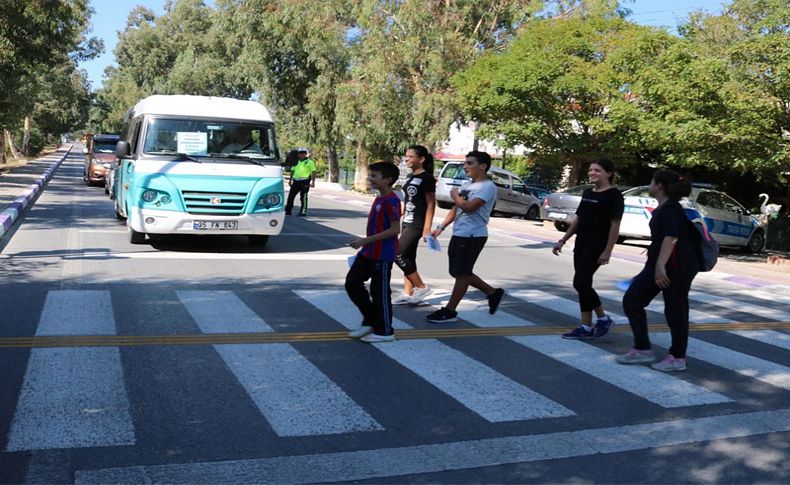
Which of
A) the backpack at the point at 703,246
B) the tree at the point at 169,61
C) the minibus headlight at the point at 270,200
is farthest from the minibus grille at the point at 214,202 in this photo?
the tree at the point at 169,61

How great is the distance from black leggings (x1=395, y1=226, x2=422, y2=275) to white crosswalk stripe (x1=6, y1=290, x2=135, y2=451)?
3.09 m

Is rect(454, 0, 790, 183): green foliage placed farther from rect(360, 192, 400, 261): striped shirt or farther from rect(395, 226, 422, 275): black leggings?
rect(360, 192, 400, 261): striped shirt

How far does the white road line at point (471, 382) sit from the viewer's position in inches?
206

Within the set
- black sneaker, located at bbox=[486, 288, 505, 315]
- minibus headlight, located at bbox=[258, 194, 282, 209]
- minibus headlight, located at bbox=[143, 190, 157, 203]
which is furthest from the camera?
minibus headlight, located at bbox=[258, 194, 282, 209]

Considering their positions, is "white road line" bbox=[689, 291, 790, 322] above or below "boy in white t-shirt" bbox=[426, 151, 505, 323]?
below

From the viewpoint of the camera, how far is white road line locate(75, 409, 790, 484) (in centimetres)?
395

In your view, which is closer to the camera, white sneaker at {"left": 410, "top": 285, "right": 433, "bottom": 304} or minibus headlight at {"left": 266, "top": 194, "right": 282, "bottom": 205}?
white sneaker at {"left": 410, "top": 285, "right": 433, "bottom": 304}

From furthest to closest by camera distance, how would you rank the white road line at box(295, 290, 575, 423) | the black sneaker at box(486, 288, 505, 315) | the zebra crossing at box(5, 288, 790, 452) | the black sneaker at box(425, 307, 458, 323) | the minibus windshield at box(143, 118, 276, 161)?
the minibus windshield at box(143, 118, 276, 161) < the black sneaker at box(486, 288, 505, 315) < the black sneaker at box(425, 307, 458, 323) < the white road line at box(295, 290, 575, 423) < the zebra crossing at box(5, 288, 790, 452)

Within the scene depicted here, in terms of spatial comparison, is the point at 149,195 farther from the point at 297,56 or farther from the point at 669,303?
the point at 297,56

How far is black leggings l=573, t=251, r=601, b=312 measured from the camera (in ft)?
23.7

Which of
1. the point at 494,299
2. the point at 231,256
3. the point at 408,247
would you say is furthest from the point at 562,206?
the point at 494,299

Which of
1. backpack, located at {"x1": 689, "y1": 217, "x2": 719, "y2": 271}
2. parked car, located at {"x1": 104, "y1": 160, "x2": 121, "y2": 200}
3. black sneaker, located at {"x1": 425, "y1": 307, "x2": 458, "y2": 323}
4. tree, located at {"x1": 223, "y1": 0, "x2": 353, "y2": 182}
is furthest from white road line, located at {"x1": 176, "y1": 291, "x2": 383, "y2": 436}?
tree, located at {"x1": 223, "y1": 0, "x2": 353, "y2": 182}

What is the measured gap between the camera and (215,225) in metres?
11.8

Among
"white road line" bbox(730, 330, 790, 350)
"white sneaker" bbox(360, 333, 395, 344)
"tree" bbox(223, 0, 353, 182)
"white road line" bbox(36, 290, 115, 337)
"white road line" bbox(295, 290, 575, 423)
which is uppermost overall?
"tree" bbox(223, 0, 353, 182)
